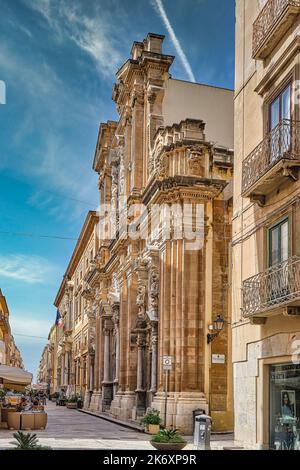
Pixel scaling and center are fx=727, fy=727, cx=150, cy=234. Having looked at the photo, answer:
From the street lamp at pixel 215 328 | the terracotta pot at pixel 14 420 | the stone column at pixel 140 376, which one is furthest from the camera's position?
the stone column at pixel 140 376

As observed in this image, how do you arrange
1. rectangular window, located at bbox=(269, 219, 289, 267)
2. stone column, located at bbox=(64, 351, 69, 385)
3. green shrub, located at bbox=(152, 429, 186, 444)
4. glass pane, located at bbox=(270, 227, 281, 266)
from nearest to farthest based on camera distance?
rectangular window, located at bbox=(269, 219, 289, 267) → glass pane, located at bbox=(270, 227, 281, 266) → green shrub, located at bbox=(152, 429, 186, 444) → stone column, located at bbox=(64, 351, 69, 385)

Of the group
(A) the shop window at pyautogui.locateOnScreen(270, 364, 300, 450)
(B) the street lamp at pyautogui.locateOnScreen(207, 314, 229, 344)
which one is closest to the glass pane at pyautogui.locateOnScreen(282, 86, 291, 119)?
(A) the shop window at pyautogui.locateOnScreen(270, 364, 300, 450)

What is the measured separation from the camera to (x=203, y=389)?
25344 millimetres

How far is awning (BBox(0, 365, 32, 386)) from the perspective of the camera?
27.0 meters

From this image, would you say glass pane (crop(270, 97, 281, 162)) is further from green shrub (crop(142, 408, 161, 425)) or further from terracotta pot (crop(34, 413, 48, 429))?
terracotta pot (crop(34, 413, 48, 429))

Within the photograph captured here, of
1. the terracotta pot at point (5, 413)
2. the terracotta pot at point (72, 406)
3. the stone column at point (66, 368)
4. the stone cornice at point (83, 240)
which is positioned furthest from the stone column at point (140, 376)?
the stone column at point (66, 368)

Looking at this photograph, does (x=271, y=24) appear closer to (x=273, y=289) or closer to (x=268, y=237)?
(x=268, y=237)

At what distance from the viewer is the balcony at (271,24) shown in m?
14.7

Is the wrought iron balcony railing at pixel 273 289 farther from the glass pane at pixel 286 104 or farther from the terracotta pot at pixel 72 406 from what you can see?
the terracotta pot at pixel 72 406

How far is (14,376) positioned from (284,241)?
15373mm

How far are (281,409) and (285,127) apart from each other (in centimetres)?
579

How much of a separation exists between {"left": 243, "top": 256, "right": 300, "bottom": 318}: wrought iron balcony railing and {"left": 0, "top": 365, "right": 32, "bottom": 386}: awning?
45.5 feet

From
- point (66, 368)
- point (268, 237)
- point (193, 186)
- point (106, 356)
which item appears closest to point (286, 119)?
point (268, 237)

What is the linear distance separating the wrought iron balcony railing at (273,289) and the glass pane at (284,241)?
33cm
